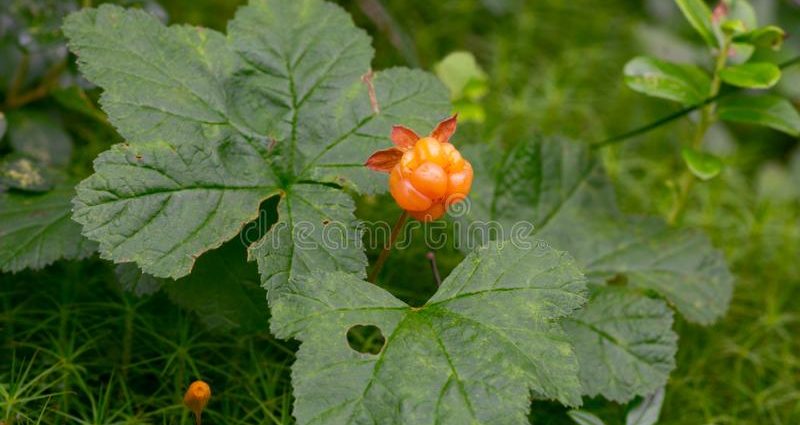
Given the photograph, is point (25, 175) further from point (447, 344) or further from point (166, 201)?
point (447, 344)

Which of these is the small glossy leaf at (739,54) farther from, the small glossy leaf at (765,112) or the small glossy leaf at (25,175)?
the small glossy leaf at (25,175)

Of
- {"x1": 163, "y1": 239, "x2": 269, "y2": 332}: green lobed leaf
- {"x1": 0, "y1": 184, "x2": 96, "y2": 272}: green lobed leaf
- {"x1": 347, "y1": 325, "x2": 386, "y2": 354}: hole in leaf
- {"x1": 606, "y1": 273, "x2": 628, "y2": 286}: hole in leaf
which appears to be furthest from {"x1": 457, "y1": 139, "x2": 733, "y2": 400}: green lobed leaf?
{"x1": 0, "y1": 184, "x2": 96, "y2": 272}: green lobed leaf

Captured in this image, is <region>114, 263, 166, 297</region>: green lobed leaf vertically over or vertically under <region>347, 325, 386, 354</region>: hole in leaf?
over

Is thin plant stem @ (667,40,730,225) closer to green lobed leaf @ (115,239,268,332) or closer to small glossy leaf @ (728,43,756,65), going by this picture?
Answer: small glossy leaf @ (728,43,756,65)

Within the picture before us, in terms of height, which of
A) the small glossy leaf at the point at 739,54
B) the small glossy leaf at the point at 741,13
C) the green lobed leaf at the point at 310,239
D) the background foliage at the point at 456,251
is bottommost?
the background foliage at the point at 456,251

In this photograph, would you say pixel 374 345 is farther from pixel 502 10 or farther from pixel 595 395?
pixel 502 10

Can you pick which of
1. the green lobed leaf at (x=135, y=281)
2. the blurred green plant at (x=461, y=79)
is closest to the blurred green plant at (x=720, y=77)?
the blurred green plant at (x=461, y=79)

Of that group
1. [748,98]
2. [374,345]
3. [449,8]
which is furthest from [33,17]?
[748,98]
